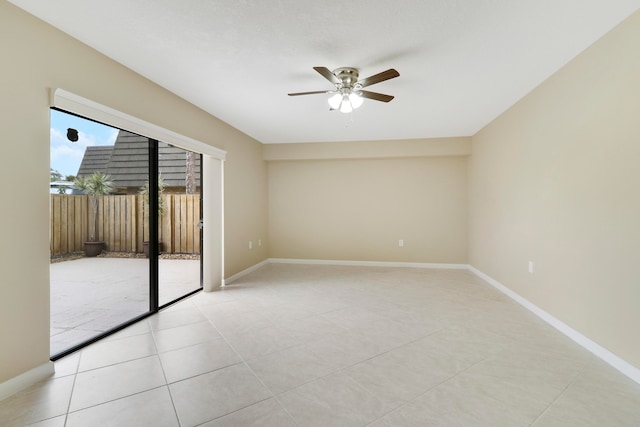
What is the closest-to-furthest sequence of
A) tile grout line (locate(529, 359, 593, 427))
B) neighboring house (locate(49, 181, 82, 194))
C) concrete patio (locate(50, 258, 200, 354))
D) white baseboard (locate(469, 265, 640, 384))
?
tile grout line (locate(529, 359, 593, 427)) < white baseboard (locate(469, 265, 640, 384)) < neighboring house (locate(49, 181, 82, 194)) < concrete patio (locate(50, 258, 200, 354))

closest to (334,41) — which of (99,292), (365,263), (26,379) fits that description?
(26,379)

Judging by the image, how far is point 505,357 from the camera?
86.0 inches

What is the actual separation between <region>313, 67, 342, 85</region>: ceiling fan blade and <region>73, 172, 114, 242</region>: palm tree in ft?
8.16

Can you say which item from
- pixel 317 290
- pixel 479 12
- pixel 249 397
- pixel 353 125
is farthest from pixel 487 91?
pixel 249 397

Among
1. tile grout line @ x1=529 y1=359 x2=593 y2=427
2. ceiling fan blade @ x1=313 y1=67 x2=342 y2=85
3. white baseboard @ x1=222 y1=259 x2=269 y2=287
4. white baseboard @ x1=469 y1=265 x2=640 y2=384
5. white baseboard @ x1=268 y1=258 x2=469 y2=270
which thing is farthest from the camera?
white baseboard @ x1=268 y1=258 x2=469 y2=270

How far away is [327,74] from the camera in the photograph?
2.28 metres

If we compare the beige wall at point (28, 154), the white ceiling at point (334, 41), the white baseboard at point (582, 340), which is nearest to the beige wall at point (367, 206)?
the white baseboard at point (582, 340)

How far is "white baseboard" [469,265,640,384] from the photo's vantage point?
1.92 metres

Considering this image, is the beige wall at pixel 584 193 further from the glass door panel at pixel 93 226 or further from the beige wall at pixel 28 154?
the glass door panel at pixel 93 226

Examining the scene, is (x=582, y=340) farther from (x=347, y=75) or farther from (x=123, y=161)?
(x=123, y=161)

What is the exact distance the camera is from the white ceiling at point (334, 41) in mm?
1765

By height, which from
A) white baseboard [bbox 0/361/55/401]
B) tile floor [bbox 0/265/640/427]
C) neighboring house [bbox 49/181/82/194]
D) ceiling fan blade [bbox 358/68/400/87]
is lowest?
tile floor [bbox 0/265/640/427]

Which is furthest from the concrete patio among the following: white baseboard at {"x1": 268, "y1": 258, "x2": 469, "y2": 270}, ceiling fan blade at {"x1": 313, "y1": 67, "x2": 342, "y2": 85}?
ceiling fan blade at {"x1": 313, "y1": 67, "x2": 342, "y2": 85}

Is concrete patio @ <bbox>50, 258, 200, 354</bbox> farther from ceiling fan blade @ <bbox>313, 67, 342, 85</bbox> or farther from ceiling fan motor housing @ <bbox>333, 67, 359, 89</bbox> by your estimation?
ceiling fan motor housing @ <bbox>333, 67, 359, 89</bbox>
